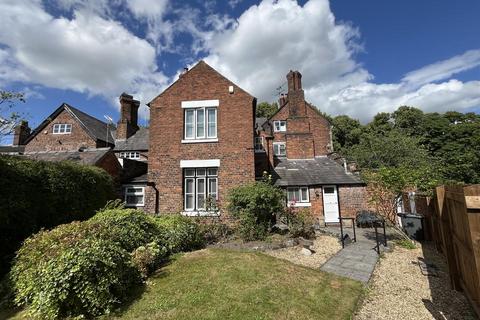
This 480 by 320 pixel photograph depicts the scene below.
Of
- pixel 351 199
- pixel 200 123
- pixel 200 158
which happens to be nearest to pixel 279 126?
pixel 351 199

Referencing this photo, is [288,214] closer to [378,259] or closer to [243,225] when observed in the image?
[243,225]

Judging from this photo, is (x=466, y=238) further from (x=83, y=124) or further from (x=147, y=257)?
(x=83, y=124)

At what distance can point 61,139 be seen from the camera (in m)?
27.3

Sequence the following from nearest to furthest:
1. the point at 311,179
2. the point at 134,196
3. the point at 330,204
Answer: the point at 134,196 < the point at 330,204 < the point at 311,179

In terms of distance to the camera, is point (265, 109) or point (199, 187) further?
point (265, 109)

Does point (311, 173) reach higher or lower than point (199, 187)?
higher

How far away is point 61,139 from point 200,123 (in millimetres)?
20616

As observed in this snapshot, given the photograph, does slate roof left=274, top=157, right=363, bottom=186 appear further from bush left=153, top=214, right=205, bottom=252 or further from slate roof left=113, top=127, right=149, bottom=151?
slate roof left=113, top=127, right=149, bottom=151

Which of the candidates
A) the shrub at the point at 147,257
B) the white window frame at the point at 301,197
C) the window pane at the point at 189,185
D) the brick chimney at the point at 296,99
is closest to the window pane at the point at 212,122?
the window pane at the point at 189,185

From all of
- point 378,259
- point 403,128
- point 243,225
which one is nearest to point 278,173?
point 243,225

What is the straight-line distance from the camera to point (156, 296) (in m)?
5.56

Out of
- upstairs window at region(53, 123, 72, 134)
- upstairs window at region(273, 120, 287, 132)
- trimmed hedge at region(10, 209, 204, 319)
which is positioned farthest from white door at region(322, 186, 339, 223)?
upstairs window at region(53, 123, 72, 134)

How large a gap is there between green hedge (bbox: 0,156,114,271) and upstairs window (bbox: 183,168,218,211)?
414 cm

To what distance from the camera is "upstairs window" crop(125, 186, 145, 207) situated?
14820mm
